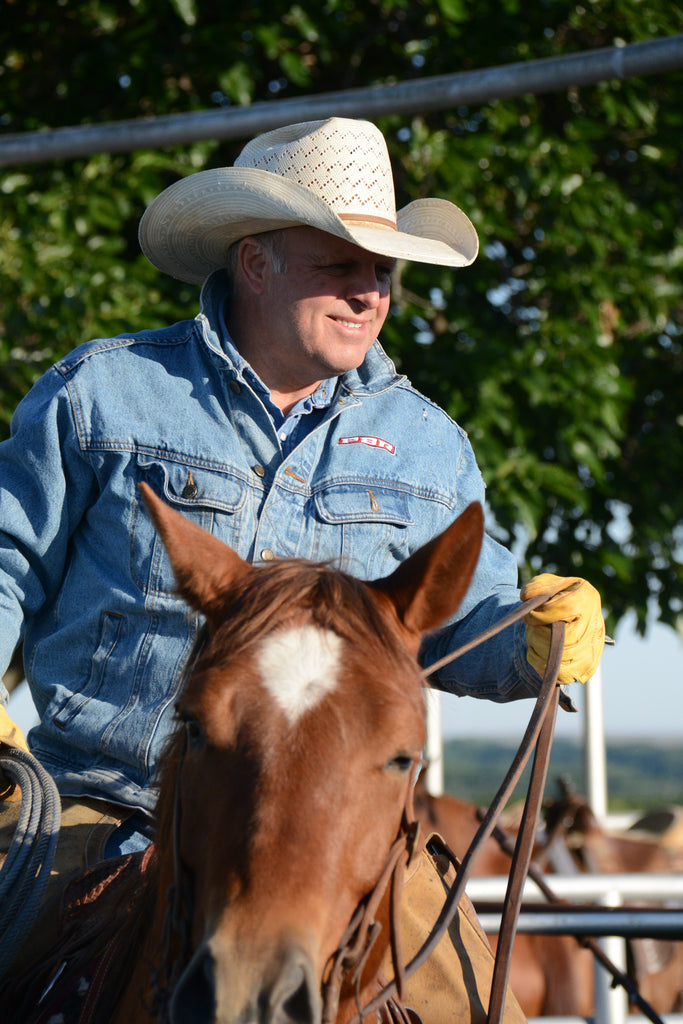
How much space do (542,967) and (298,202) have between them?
3690 millimetres

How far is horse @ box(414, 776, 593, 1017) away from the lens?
15.6ft

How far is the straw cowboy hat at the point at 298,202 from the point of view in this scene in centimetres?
246

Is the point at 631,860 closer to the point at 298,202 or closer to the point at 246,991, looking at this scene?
the point at 298,202

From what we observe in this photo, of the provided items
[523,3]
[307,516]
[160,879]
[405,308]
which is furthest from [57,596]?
[523,3]

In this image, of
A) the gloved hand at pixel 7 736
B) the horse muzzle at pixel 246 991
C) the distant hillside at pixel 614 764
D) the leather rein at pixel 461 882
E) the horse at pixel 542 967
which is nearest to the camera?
the horse muzzle at pixel 246 991

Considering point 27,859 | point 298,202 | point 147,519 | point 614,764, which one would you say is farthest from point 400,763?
point 614,764

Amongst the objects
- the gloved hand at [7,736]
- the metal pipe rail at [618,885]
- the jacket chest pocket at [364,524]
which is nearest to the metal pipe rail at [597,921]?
the metal pipe rail at [618,885]

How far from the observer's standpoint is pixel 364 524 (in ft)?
7.93

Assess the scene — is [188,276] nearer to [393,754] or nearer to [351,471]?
[351,471]

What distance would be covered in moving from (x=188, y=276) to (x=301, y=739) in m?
1.80

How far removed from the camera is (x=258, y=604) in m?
1.66

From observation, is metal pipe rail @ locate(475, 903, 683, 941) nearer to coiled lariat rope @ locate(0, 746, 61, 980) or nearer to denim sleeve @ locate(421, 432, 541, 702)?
denim sleeve @ locate(421, 432, 541, 702)

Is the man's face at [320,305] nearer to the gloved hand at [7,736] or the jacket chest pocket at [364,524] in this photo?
the jacket chest pocket at [364,524]

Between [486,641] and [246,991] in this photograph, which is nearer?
[246,991]
